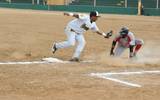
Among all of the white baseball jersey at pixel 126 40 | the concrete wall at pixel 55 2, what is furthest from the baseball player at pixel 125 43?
the concrete wall at pixel 55 2

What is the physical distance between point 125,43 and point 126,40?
11 cm

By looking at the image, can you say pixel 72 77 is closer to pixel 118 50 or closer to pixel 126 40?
pixel 126 40

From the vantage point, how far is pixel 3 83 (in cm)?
1130

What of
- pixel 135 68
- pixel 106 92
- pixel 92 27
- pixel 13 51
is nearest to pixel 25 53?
pixel 13 51

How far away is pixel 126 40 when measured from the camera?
16.1 m

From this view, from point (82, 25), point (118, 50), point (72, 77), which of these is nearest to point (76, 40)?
point (82, 25)

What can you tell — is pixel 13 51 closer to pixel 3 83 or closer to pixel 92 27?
pixel 92 27

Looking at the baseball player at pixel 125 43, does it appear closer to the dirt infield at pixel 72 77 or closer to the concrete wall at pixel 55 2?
the dirt infield at pixel 72 77

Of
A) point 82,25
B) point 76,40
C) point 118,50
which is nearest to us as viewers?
point 82,25

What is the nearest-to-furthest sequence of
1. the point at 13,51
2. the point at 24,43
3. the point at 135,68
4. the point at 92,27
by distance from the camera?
the point at 135,68, the point at 92,27, the point at 13,51, the point at 24,43

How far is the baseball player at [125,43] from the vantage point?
51.5 feet

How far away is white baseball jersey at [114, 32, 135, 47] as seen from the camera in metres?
15.8

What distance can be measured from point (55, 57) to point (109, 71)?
3.40m

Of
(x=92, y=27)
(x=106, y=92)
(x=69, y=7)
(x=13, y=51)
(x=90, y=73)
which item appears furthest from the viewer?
(x=69, y=7)
